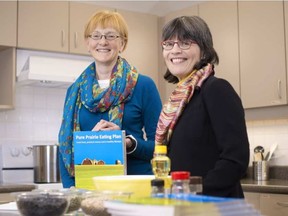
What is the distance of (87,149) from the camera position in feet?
4.91

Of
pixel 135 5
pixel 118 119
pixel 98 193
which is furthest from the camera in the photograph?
pixel 135 5

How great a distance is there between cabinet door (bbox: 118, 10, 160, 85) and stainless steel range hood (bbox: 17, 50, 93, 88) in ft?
1.74

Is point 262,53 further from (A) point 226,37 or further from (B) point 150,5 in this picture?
(B) point 150,5

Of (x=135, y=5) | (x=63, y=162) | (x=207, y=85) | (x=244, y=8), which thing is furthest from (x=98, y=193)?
(x=135, y=5)

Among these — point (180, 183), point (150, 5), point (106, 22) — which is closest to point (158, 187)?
point (180, 183)

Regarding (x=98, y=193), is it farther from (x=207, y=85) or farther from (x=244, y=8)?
(x=244, y=8)

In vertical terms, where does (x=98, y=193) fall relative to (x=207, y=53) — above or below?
below

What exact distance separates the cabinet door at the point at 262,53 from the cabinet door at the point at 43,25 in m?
1.48

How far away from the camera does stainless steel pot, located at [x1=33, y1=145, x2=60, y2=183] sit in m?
3.91

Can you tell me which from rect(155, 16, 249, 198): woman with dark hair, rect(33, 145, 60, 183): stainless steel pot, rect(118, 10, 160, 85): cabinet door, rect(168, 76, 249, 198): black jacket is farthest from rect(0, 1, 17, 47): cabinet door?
rect(168, 76, 249, 198): black jacket

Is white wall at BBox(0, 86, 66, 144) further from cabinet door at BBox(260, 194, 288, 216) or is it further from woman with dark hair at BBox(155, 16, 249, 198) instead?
woman with dark hair at BBox(155, 16, 249, 198)

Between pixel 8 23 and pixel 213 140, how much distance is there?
9.41 ft

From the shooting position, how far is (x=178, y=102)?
4.99 feet

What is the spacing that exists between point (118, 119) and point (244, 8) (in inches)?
95.2
